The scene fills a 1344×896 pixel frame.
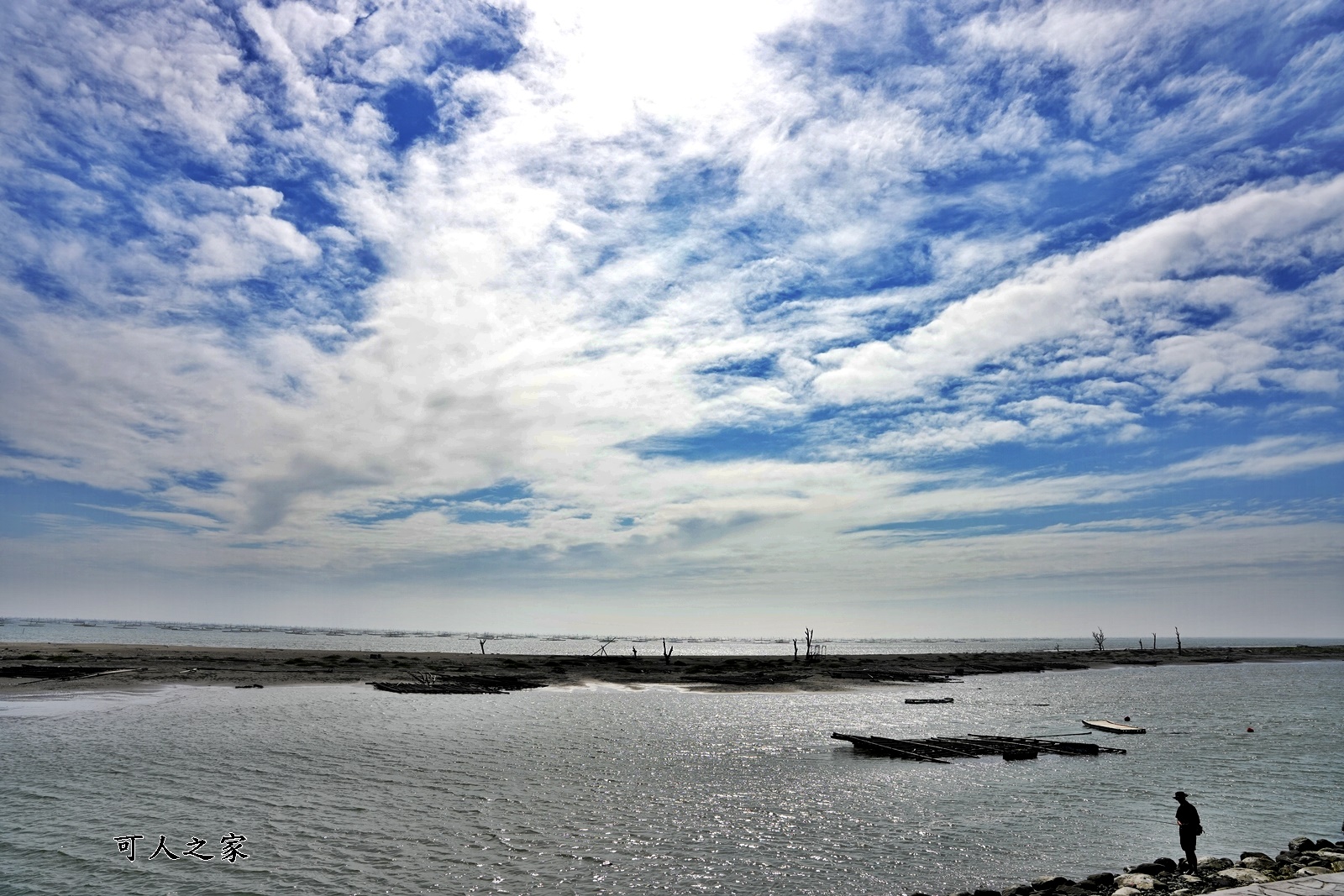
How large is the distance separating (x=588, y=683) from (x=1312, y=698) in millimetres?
73648

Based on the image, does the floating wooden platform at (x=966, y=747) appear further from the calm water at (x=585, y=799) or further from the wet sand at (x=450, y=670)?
the wet sand at (x=450, y=670)

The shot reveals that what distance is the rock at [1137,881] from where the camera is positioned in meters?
18.0

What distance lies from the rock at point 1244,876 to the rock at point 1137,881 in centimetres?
159

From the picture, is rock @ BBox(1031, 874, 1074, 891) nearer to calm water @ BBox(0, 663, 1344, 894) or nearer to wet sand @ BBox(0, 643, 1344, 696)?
calm water @ BBox(0, 663, 1344, 894)

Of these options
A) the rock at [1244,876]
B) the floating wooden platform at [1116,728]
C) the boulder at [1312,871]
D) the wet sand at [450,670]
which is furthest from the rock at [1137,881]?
the wet sand at [450,670]

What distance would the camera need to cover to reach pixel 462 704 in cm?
5947

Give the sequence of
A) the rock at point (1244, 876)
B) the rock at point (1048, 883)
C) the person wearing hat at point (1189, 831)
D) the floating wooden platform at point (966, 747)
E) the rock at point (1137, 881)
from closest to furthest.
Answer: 1. the rock at point (1244, 876)
2. the rock at point (1137, 881)
3. the rock at point (1048, 883)
4. the person wearing hat at point (1189, 831)
5. the floating wooden platform at point (966, 747)

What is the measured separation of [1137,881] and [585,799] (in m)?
17.8

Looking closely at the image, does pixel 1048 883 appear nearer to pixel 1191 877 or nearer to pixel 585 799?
pixel 1191 877

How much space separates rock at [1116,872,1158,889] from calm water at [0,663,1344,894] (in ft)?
7.77

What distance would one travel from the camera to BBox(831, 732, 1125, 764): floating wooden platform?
3859 cm

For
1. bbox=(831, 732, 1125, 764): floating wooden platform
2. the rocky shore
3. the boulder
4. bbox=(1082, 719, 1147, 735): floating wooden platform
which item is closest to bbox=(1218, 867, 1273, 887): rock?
the rocky shore

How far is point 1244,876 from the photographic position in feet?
58.5

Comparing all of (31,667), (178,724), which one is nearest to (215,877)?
(178,724)
